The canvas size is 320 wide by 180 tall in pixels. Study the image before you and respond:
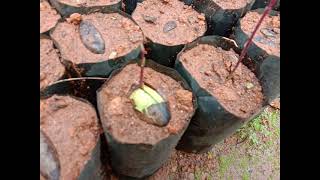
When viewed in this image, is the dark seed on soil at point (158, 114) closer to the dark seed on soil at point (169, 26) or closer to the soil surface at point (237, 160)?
the dark seed on soil at point (169, 26)

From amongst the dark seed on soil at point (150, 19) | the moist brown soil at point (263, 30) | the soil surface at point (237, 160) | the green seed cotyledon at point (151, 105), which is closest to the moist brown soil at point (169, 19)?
the dark seed on soil at point (150, 19)

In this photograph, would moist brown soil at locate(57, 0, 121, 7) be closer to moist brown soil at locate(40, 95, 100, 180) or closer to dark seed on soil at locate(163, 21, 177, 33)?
dark seed on soil at locate(163, 21, 177, 33)

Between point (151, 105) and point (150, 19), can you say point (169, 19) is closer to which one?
point (150, 19)

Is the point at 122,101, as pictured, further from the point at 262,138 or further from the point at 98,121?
the point at 262,138

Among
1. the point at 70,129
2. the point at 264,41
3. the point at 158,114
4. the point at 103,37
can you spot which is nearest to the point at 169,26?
the point at 103,37

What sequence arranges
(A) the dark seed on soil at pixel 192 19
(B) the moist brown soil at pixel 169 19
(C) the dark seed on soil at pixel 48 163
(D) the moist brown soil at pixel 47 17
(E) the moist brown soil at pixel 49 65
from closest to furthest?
(C) the dark seed on soil at pixel 48 163 < (E) the moist brown soil at pixel 49 65 < (D) the moist brown soil at pixel 47 17 < (B) the moist brown soil at pixel 169 19 < (A) the dark seed on soil at pixel 192 19
